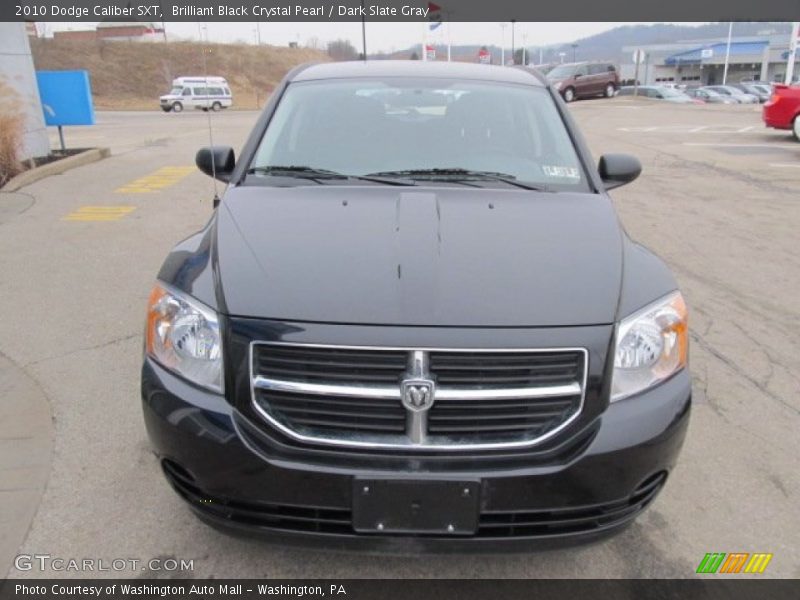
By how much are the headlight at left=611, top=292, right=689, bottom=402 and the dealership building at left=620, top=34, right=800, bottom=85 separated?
8807 centimetres

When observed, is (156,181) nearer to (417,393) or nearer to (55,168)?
(55,168)

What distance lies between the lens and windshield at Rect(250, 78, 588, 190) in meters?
3.25

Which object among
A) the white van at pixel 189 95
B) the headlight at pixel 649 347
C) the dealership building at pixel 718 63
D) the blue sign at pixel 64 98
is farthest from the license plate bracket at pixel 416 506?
the dealership building at pixel 718 63

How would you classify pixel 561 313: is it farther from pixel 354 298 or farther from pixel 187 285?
pixel 187 285

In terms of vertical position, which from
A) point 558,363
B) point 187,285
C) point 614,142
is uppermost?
point 187,285

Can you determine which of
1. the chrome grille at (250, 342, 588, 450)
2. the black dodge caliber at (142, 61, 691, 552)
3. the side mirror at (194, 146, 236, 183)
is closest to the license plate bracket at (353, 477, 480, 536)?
the black dodge caliber at (142, 61, 691, 552)

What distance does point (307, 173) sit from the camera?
3.19 m

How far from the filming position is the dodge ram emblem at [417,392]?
1.98 metres

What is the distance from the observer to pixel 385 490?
1.95 meters

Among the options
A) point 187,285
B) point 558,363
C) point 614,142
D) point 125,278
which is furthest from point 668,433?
point 614,142

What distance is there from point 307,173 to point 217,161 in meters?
0.61

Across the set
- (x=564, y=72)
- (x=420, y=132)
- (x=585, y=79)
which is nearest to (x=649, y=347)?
(x=420, y=132)

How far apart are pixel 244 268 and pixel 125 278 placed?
3.80m

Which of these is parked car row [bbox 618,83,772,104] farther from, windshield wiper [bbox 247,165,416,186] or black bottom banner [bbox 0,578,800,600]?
black bottom banner [bbox 0,578,800,600]
